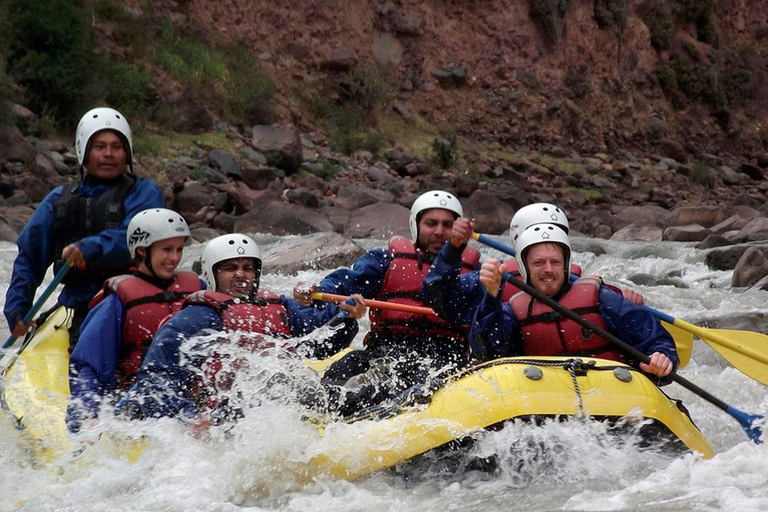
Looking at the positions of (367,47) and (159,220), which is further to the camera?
(367,47)

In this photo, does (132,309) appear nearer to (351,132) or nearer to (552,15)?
(351,132)

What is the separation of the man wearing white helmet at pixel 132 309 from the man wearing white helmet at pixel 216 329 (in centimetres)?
18

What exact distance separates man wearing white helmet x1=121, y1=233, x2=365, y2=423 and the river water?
0.10 metres

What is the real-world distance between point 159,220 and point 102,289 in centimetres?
48

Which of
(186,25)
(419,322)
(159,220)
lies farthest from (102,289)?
(186,25)

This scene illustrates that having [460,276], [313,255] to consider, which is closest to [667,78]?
[313,255]

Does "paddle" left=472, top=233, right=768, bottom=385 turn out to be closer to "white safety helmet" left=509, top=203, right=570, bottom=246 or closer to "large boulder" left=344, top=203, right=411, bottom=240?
"white safety helmet" left=509, top=203, right=570, bottom=246

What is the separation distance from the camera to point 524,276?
179 inches

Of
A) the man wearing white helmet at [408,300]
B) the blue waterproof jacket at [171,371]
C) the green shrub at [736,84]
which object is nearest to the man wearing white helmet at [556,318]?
the man wearing white helmet at [408,300]

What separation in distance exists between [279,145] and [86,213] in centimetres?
1211

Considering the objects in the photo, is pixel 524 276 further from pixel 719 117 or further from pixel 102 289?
pixel 719 117

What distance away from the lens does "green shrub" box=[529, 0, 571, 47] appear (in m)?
22.9

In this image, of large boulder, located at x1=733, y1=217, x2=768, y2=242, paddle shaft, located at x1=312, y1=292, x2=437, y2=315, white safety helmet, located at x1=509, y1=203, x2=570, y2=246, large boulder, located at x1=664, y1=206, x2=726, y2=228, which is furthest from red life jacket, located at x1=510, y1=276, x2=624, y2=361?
large boulder, located at x1=664, y1=206, x2=726, y2=228

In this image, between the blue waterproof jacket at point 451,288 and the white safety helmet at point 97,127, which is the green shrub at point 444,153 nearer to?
the white safety helmet at point 97,127
